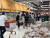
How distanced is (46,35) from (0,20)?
216 cm

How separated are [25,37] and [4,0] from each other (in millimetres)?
4426

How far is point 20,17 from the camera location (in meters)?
10.1

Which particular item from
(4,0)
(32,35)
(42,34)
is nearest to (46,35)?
(42,34)

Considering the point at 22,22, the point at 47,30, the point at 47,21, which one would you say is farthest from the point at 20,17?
the point at 47,30

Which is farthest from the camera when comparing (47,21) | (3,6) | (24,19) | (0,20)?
(24,19)

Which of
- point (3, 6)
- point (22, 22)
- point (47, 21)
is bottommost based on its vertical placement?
point (22, 22)

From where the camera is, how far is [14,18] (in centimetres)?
991

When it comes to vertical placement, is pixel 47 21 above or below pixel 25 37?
above

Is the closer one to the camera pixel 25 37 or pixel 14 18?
pixel 25 37

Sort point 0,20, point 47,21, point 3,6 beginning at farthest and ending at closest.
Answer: point 3,6 → point 47,21 → point 0,20

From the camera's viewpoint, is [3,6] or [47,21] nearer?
[47,21]

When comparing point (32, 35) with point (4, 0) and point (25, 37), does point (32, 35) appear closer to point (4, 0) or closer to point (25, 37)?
point (25, 37)

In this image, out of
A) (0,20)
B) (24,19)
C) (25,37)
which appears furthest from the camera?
(24,19)

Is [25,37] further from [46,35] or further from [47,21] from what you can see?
[47,21]
